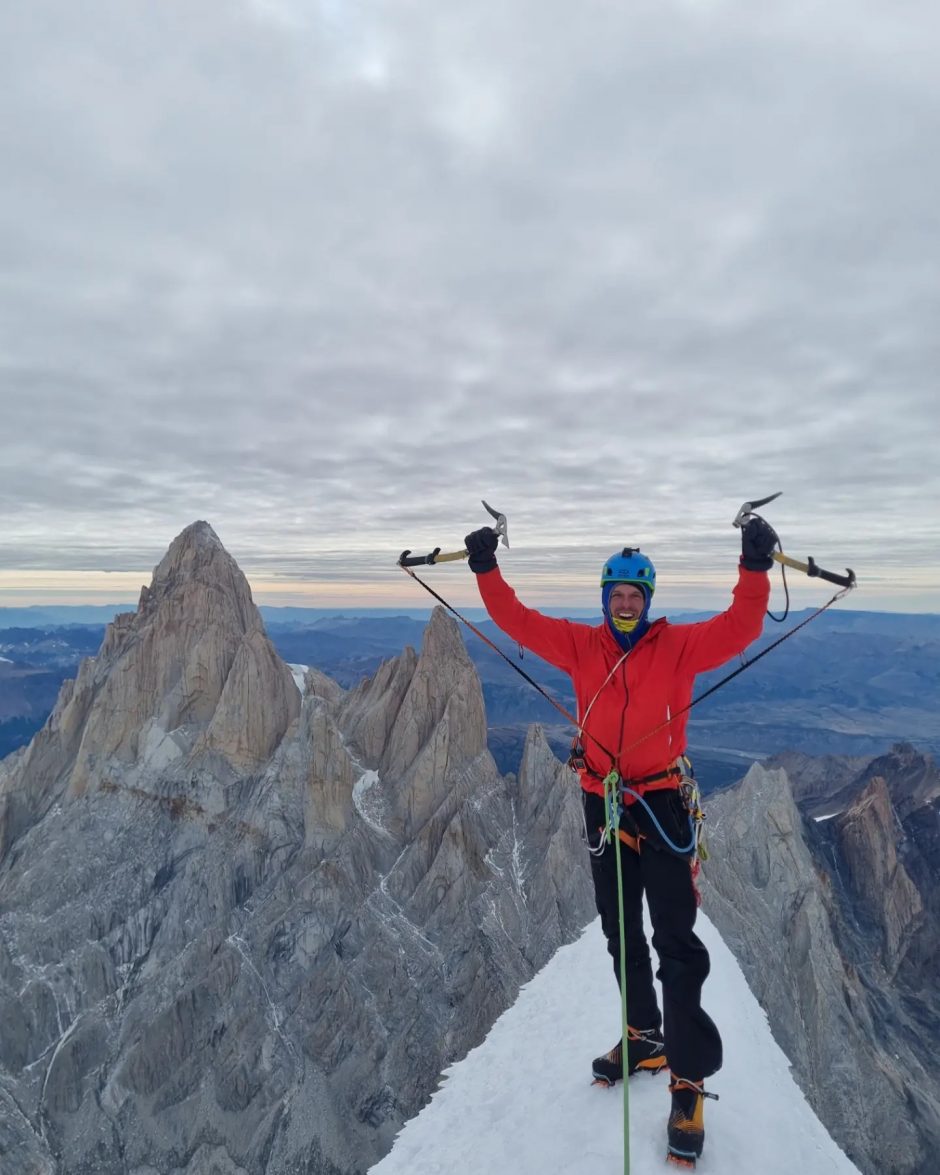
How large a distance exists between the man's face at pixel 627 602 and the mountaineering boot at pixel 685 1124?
4498 mm

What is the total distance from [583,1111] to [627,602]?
18.7 ft

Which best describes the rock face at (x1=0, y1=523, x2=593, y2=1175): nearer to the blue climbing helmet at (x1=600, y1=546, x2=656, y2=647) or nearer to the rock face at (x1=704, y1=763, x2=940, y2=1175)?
the rock face at (x1=704, y1=763, x2=940, y2=1175)

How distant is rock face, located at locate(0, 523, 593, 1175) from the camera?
43.1 m

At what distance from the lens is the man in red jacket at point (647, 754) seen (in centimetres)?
675

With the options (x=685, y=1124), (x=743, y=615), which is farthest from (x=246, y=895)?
(x=743, y=615)

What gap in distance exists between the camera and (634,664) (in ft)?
23.6

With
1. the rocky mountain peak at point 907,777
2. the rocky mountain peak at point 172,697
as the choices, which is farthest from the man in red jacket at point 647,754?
the rocky mountain peak at point 907,777

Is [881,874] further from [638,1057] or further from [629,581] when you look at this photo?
[629,581]

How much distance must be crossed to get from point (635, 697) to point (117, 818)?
56517mm

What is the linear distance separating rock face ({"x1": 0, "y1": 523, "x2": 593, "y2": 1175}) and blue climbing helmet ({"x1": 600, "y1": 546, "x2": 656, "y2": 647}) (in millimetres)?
44690

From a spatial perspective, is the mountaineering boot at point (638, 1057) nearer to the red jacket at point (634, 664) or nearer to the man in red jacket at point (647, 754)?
the man in red jacket at point (647, 754)

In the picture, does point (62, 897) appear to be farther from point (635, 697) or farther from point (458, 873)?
point (635, 697)

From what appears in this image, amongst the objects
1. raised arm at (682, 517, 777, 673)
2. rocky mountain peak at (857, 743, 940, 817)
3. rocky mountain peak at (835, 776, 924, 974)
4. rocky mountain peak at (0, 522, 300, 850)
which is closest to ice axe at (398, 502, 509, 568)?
raised arm at (682, 517, 777, 673)

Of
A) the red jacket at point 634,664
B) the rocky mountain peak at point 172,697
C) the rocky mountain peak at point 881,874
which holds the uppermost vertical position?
the red jacket at point 634,664
